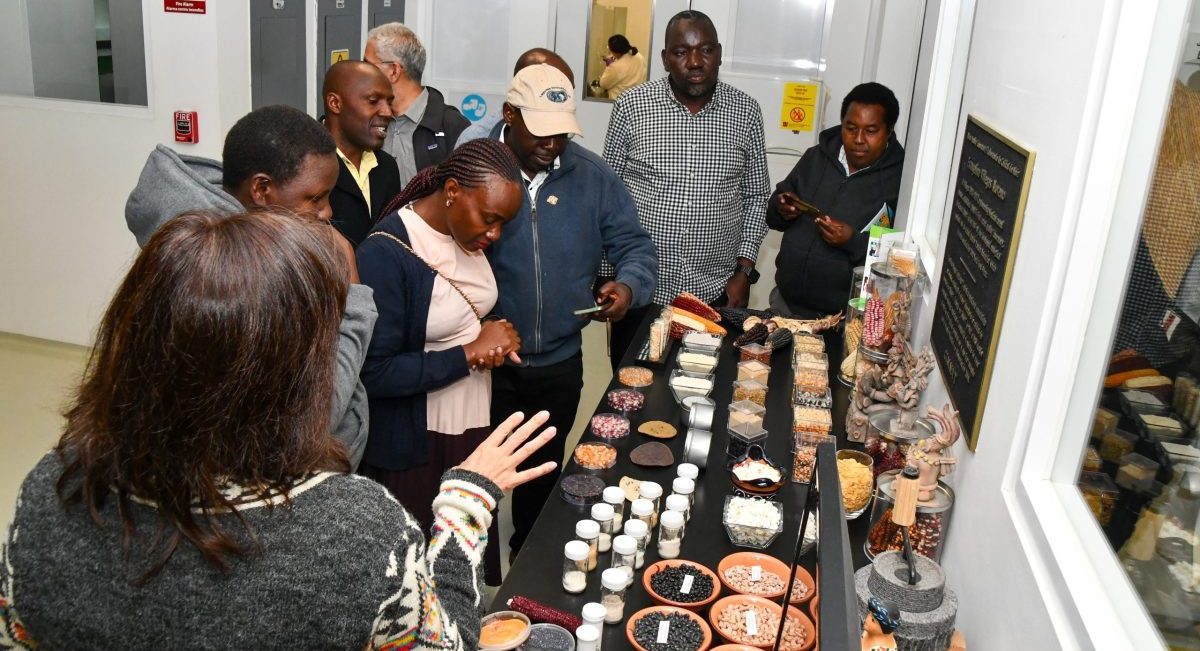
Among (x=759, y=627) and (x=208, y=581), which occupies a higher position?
(x=208, y=581)

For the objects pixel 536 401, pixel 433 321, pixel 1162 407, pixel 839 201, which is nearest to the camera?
pixel 1162 407

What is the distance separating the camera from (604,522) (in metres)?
2.00

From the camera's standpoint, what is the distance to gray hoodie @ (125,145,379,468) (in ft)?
6.28

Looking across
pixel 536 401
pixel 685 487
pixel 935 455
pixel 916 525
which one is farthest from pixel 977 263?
pixel 536 401

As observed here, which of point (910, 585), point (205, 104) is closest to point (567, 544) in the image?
point (910, 585)

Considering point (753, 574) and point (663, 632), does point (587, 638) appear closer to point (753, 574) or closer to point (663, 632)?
point (663, 632)

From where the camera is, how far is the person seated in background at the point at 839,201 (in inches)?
143

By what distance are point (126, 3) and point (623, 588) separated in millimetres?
4485

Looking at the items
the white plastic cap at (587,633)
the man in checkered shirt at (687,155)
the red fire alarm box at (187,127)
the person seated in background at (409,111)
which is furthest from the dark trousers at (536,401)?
the red fire alarm box at (187,127)

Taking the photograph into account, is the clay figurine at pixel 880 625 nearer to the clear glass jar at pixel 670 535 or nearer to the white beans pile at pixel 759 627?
the white beans pile at pixel 759 627

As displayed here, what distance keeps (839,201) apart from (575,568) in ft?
7.85

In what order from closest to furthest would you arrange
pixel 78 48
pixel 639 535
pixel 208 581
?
pixel 208 581 → pixel 639 535 → pixel 78 48

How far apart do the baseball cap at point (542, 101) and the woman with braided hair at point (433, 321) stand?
341 millimetres

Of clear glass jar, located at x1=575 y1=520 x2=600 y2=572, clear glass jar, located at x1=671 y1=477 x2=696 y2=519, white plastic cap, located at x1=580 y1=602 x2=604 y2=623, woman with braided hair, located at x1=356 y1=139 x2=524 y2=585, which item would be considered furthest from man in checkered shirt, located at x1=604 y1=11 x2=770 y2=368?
white plastic cap, located at x1=580 y1=602 x2=604 y2=623
